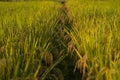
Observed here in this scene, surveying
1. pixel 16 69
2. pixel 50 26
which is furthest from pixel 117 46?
pixel 50 26

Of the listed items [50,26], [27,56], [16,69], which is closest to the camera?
[16,69]

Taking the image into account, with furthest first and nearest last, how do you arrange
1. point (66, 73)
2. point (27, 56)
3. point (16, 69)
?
point (66, 73)
point (27, 56)
point (16, 69)

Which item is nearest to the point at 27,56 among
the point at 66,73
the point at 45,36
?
the point at 66,73

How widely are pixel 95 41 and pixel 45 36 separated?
2.80ft

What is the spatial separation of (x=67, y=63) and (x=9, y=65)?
1048 mm

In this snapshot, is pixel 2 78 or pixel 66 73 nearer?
pixel 2 78

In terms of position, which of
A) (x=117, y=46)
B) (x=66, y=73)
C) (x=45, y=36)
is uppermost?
(x=117, y=46)

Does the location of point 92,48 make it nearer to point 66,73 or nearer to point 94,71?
point 94,71

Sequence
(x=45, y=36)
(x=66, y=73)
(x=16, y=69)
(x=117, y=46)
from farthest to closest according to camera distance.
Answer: (x=45, y=36) → (x=66, y=73) → (x=117, y=46) → (x=16, y=69)

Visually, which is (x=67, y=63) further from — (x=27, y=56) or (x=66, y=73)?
(x=27, y=56)

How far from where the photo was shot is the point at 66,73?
2.72m

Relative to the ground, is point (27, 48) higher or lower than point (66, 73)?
higher

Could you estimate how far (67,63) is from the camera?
2881 millimetres

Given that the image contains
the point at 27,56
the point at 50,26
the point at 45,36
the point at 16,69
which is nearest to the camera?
the point at 16,69
